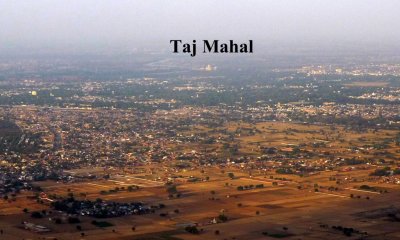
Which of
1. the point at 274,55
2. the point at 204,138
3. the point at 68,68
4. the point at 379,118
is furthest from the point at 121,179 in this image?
the point at 274,55

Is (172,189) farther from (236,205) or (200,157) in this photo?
(200,157)

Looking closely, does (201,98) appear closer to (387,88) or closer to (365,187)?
(387,88)

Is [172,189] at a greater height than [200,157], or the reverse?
[172,189]

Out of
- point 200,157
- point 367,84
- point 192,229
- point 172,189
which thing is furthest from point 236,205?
point 367,84

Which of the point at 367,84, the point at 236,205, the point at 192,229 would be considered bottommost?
the point at 367,84

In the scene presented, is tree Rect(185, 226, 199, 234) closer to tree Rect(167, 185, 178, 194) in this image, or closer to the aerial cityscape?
the aerial cityscape

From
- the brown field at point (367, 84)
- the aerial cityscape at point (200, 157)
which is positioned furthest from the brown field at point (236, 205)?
the brown field at point (367, 84)

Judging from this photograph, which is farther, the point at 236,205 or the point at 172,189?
the point at 172,189

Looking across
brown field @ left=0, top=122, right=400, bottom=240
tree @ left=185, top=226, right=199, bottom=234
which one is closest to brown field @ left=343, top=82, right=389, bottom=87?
brown field @ left=0, top=122, right=400, bottom=240
